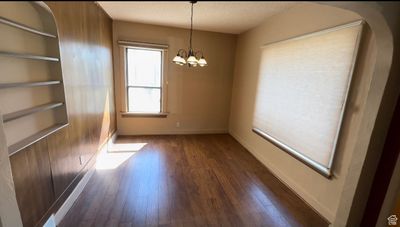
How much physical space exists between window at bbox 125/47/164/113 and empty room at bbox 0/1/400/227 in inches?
1.0

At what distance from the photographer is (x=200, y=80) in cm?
455

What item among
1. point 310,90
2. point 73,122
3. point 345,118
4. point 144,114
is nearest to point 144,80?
point 144,114

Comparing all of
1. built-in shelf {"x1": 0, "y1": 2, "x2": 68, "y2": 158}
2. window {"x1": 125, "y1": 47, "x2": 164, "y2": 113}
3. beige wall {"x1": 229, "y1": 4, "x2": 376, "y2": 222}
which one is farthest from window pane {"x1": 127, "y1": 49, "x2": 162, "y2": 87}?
built-in shelf {"x1": 0, "y1": 2, "x2": 68, "y2": 158}

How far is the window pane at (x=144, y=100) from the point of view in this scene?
4.34 m

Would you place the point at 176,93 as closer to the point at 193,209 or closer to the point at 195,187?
the point at 195,187

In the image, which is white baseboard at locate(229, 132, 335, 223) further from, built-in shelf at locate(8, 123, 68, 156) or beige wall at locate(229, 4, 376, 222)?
built-in shelf at locate(8, 123, 68, 156)

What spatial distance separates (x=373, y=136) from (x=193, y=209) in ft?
6.05

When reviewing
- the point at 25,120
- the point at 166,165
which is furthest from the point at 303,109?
the point at 25,120

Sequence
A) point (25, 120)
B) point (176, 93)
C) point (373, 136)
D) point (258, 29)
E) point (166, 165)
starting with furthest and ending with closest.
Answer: point (176, 93)
point (258, 29)
point (166, 165)
point (25, 120)
point (373, 136)

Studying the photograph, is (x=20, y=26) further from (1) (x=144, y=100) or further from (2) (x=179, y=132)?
(2) (x=179, y=132)

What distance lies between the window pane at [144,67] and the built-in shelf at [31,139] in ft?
8.13

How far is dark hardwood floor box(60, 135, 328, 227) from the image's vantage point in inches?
77.2

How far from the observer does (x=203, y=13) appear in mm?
3082

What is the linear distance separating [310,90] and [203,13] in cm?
209
